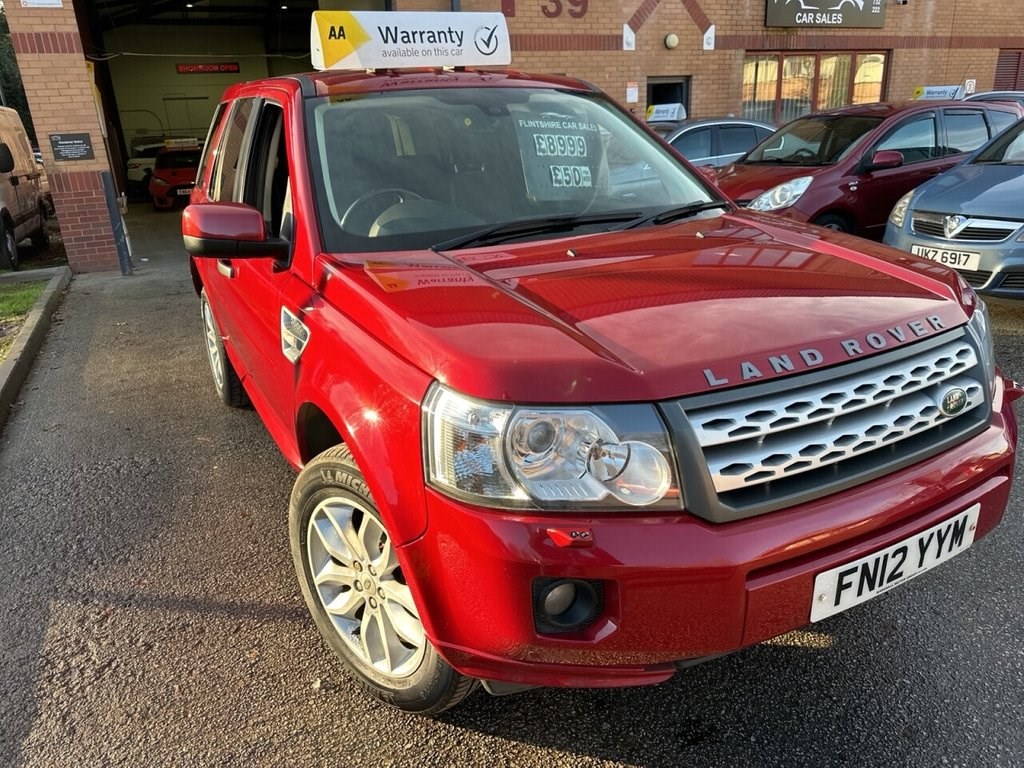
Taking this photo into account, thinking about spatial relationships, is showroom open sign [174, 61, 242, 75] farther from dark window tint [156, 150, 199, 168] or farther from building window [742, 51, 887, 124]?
building window [742, 51, 887, 124]

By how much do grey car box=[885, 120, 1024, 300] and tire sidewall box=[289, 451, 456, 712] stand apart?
15.4 feet

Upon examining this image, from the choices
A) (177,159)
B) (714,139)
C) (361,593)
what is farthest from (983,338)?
(177,159)

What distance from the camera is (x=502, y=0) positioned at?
12.1 meters

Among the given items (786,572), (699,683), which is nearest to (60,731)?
(699,683)

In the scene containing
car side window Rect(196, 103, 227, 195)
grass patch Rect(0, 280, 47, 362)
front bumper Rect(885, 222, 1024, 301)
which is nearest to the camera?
car side window Rect(196, 103, 227, 195)

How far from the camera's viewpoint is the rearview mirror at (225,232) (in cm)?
247

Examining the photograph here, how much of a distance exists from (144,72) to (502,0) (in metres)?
18.6

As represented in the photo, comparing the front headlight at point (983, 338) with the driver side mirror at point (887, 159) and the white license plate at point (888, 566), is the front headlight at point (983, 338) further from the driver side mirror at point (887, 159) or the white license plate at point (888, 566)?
the driver side mirror at point (887, 159)

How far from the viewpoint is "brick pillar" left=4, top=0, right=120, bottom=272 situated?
8.86 m

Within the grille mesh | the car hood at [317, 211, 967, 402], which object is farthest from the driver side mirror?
the grille mesh

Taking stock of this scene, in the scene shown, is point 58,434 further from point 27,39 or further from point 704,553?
point 27,39

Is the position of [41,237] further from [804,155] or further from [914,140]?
[914,140]

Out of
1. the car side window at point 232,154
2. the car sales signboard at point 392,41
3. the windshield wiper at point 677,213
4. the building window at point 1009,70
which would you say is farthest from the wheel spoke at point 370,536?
the building window at point 1009,70

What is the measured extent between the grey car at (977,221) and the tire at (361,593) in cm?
466
